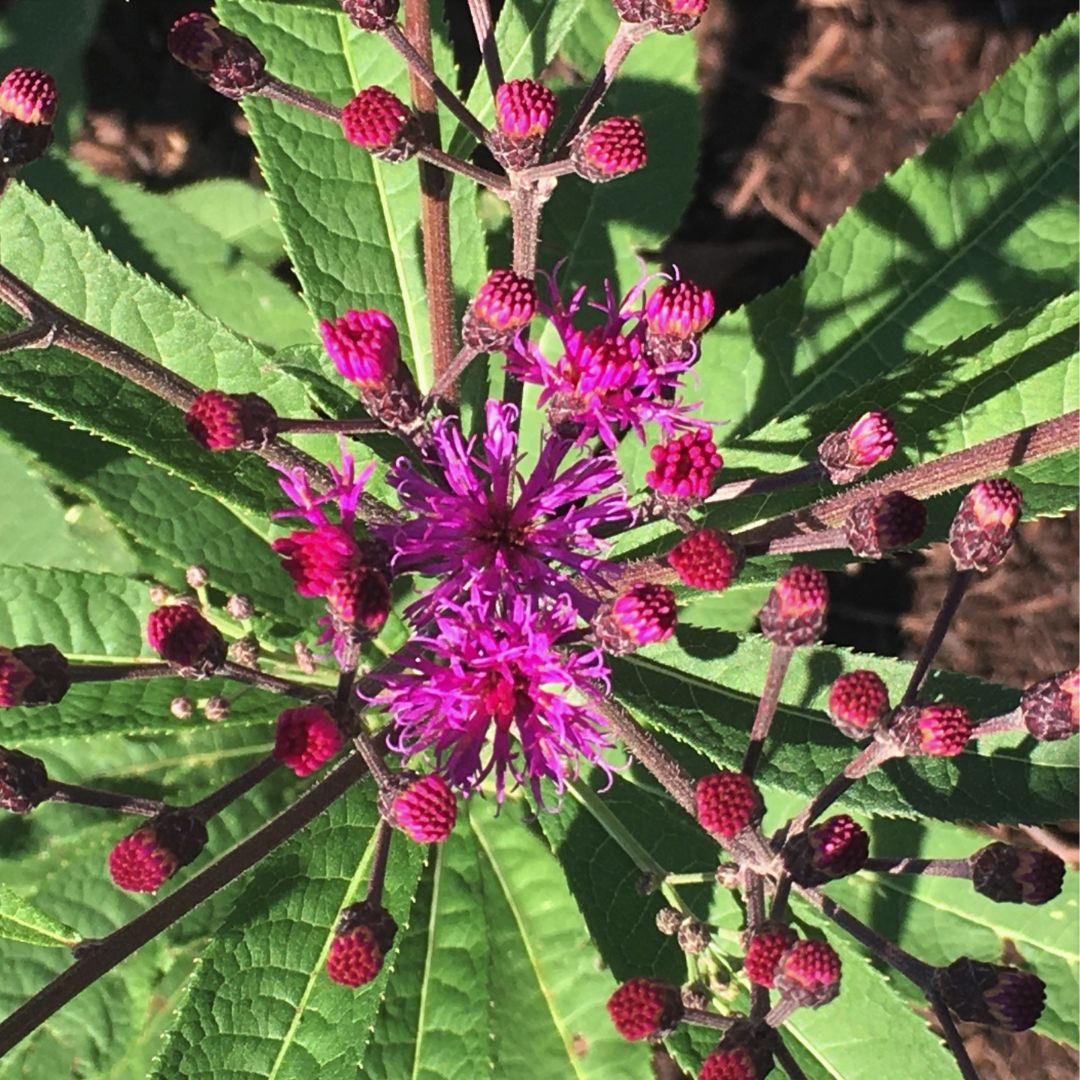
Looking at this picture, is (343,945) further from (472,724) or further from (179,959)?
Answer: (179,959)

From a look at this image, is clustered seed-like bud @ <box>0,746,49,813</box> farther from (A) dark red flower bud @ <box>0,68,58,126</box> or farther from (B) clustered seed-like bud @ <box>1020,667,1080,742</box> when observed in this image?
(B) clustered seed-like bud @ <box>1020,667,1080,742</box>

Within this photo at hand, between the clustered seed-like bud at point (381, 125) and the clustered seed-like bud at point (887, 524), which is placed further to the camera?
the clustered seed-like bud at point (381, 125)

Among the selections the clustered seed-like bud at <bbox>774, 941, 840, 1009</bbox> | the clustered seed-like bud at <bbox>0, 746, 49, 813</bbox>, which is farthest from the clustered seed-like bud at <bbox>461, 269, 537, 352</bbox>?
the clustered seed-like bud at <bbox>774, 941, 840, 1009</bbox>

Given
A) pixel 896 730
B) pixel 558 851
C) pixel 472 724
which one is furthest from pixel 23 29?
pixel 896 730

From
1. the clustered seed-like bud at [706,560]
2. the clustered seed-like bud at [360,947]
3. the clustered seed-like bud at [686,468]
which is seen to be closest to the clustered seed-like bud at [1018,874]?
the clustered seed-like bud at [706,560]

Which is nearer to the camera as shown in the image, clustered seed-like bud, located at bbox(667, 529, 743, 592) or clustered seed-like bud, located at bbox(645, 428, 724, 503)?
clustered seed-like bud, located at bbox(667, 529, 743, 592)

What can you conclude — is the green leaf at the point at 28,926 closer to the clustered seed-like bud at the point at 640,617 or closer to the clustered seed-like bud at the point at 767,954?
the clustered seed-like bud at the point at 640,617
